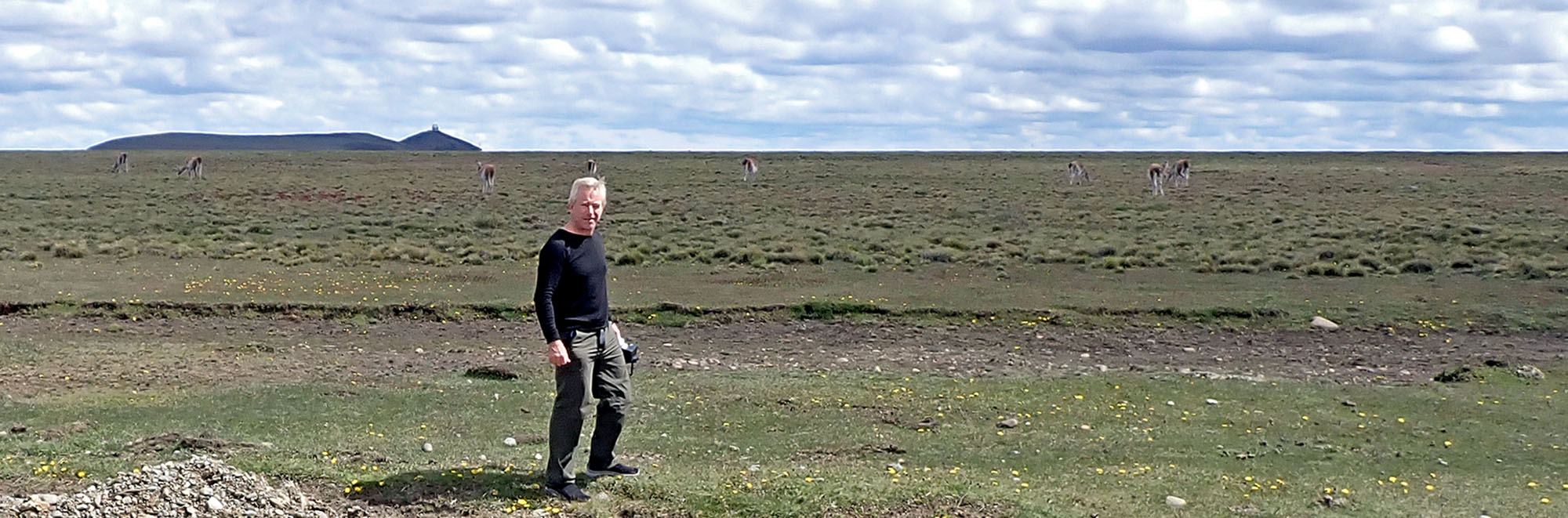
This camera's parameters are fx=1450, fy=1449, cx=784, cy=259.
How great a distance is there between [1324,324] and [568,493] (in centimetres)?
1333

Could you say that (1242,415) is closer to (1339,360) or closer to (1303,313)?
(1339,360)

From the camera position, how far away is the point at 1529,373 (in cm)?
1417

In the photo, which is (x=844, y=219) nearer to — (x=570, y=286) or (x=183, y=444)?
(x=183, y=444)

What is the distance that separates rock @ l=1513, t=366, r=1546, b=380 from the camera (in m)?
14.0

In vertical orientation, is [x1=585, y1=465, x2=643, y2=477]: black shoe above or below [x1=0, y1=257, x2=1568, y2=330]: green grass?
above

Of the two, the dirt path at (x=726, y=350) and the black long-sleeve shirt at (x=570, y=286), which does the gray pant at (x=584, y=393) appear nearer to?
the black long-sleeve shirt at (x=570, y=286)

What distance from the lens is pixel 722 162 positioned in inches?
3743

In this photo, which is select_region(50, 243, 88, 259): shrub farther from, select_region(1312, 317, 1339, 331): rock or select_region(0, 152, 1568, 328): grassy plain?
select_region(1312, 317, 1339, 331): rock

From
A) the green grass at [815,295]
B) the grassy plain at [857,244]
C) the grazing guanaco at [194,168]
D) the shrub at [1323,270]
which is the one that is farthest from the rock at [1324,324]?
the grazing guanaco at [194,168]

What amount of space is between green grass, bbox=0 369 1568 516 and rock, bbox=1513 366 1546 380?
29cm

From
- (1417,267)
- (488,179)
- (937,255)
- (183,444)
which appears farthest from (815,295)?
(488,179)

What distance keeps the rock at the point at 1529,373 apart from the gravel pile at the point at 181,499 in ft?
37.4

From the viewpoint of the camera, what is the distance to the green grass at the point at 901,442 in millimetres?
8078

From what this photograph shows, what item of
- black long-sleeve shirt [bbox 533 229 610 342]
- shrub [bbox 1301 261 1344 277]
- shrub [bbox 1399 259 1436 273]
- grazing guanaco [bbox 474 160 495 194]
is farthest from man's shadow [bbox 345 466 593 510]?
grazing guanaco [bbox 474 160 495 194]
